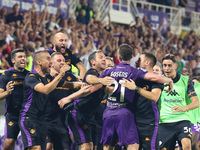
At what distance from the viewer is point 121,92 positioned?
5.08m

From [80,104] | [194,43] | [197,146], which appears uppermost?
[194,43]

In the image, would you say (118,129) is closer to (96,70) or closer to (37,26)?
(96,70)

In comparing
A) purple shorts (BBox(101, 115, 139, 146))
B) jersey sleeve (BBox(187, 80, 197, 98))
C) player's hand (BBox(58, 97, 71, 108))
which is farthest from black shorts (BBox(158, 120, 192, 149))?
player's hand (BBox(58, 97, 71, 108))

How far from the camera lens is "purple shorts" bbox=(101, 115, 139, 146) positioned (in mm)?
5023

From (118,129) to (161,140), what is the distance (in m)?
1.80

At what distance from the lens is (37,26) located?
39.2 ft

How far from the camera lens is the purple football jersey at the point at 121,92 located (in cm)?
509

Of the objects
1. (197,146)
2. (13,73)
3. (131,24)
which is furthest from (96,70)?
(131,24)

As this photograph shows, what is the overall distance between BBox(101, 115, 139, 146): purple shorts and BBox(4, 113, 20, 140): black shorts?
70.9 inches

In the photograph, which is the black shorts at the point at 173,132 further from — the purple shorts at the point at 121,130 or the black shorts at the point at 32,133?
the black shorts at the point at 32,133

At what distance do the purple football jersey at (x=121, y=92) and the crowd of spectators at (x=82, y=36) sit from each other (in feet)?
17.6

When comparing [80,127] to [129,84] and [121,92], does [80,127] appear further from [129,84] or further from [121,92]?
[129,84]

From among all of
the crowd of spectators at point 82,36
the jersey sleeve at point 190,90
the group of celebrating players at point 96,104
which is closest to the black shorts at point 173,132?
the group of celebrating players at point 96,104

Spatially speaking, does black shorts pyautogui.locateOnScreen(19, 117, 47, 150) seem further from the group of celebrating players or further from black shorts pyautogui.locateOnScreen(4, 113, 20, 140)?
black shorts pyautogui.locateOnScreen(4, 113, 20, 140)
